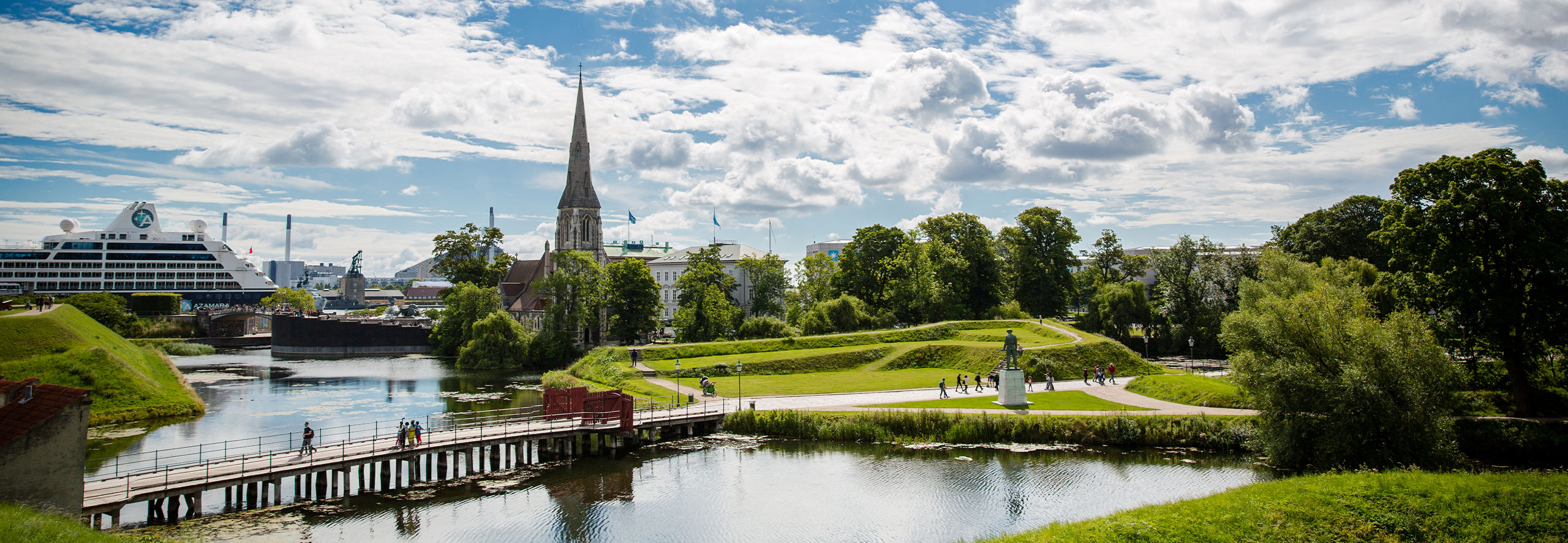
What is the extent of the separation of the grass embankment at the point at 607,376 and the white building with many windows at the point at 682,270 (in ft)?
157

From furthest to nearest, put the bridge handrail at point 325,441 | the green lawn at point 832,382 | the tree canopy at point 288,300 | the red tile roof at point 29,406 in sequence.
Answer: the tree canopy at point 288,300
the green lawn at point 832,382
the bridge handrail at point 325,441
the red tile roof at point 29,406

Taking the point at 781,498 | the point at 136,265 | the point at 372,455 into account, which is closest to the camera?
the point at 781,498

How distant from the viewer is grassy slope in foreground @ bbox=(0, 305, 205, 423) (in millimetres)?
42719

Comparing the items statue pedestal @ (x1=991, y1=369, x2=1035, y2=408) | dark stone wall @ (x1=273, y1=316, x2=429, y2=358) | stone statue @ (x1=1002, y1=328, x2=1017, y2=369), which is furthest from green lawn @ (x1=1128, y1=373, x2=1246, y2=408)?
dark stone wall @ (x1=273, y1=316, x2=429, y2=358)

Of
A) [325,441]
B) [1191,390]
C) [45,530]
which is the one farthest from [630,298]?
[45,530]

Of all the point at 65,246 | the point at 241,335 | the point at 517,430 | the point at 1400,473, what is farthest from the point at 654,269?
the point at 1400,473

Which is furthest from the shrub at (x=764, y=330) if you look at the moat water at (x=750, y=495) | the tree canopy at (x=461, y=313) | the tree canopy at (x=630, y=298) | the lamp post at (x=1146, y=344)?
the tree canopy at (x=461, y=313)

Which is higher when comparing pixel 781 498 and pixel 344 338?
pixel 344 338

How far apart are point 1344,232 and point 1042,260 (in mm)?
23569

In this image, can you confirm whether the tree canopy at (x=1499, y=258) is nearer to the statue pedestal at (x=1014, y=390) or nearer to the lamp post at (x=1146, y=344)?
the statue pedestal at (x=1014, y=390)

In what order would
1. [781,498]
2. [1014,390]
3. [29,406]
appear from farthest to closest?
[1014,390] < [781,498] < [29,406]

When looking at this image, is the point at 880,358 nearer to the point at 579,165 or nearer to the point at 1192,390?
the point at 1192,390

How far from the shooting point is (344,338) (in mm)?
93000

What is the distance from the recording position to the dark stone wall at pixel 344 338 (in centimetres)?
9219
